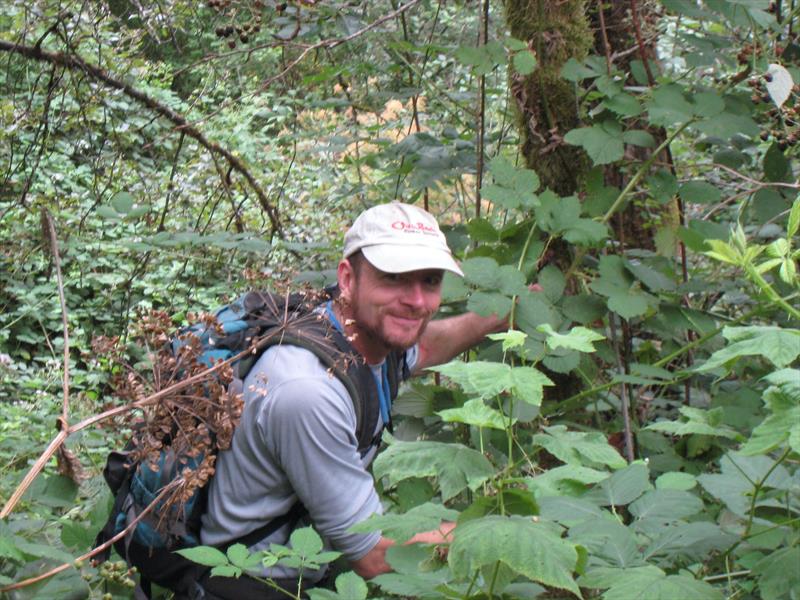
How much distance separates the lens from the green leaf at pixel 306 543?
1810 millimetres

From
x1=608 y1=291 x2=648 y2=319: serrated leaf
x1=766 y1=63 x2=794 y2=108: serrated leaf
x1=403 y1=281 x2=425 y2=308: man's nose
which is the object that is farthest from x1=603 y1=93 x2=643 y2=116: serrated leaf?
x1=403 y1=281 x2=425 y2=308: man's nose

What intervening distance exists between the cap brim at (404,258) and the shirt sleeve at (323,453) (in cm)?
37

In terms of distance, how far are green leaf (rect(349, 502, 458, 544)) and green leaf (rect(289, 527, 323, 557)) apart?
349 millimetres

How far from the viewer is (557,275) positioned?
9.78 feet

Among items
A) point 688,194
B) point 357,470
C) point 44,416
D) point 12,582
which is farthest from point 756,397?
point 44,416

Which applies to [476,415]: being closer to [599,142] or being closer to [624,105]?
[599,142]

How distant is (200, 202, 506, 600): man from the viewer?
2.41 metres

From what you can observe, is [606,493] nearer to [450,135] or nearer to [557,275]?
[557,275]

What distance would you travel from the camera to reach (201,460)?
2404mm

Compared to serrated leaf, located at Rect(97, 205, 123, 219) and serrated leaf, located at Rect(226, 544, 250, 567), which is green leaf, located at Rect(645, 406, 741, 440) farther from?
serrated leaf, located at Rect(97, 205, 123, 219)

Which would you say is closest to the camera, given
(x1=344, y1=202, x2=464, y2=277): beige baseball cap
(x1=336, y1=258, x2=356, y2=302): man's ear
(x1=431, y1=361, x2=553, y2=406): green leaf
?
(x1=431, y1=361, x2=553, y2=406): green leaf

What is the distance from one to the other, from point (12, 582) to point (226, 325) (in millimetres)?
796

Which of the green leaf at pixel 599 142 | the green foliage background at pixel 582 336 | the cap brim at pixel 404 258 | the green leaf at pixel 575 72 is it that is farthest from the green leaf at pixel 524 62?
the cap brim at pixel 404 258

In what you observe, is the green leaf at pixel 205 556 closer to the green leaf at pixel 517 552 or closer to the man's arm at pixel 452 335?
the green leaf at pixel 517 552
